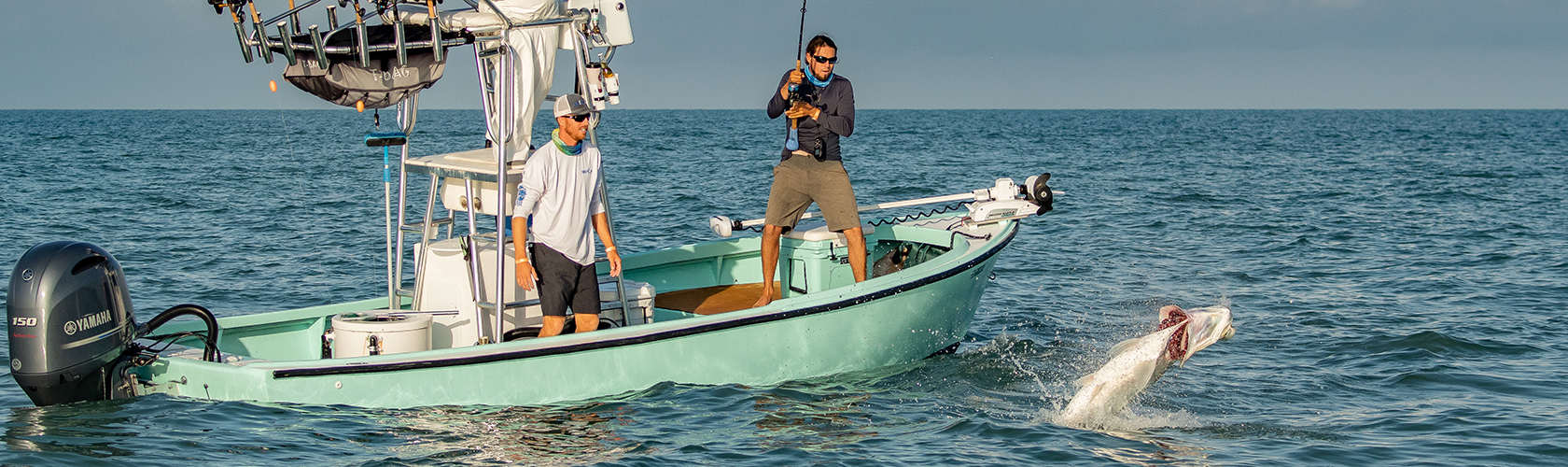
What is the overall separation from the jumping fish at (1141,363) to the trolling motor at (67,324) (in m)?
4.96

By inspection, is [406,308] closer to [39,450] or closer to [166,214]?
[39,450]

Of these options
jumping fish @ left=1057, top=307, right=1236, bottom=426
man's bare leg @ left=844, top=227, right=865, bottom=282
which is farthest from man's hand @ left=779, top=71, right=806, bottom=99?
jumping fish @ left=1057, top=307, right=1236, bottom=426

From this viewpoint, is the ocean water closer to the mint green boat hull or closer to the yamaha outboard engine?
the mint green boat hull

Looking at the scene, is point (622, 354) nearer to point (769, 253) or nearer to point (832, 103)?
point (769, 253)

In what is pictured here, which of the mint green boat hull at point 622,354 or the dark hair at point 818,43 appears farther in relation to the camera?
the dark hair at point 818,43

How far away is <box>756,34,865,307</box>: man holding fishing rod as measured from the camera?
7594mm

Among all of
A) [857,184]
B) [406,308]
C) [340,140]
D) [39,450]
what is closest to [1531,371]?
[406,308]

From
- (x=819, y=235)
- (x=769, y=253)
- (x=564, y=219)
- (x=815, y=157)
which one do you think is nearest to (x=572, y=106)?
(x=564, y=219)

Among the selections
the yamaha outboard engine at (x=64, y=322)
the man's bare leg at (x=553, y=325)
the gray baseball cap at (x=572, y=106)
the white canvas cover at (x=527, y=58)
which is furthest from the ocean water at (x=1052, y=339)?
the gray baseball cap at (x=572, y=106)

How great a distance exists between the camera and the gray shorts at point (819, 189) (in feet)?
25.9

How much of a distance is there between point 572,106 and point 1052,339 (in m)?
5.02

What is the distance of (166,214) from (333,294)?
9332 mm

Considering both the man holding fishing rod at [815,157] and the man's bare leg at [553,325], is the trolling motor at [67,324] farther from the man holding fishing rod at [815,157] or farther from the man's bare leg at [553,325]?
the man holding fishing rod at [815,157]

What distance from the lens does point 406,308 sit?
322 inches
